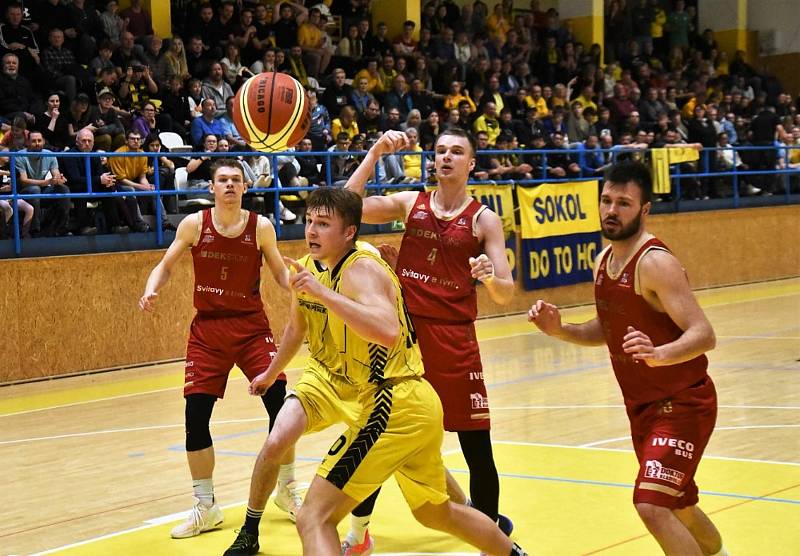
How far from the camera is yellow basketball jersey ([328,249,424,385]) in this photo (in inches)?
195

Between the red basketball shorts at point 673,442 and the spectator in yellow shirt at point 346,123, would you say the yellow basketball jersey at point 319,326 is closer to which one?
the red basketball shorts at point 673,442

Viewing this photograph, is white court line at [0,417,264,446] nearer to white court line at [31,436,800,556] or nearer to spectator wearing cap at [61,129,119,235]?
white court line at [31,436,800,556]

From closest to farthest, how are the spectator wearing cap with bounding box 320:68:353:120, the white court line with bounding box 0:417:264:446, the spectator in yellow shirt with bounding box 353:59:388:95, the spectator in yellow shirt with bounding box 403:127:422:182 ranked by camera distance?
the white court line with bounding box 0:417:264:446, the spectator in yellow shirt with bounding box 403:127:422:182, the spectator wearing cap with bounding box 320:68:353:120, the spectator in yellow shirt with bounding box 353:59:388:95

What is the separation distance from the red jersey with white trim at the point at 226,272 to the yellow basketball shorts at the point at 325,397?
1593mm

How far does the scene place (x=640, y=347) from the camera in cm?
439

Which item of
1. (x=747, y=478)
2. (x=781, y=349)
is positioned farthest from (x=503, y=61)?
(x=747, y=478)

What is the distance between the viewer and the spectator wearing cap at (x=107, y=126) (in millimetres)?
13609

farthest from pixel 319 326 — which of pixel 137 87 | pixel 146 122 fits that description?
pixel 137 87

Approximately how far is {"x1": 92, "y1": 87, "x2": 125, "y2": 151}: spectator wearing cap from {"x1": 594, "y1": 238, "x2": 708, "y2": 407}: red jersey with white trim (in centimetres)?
980

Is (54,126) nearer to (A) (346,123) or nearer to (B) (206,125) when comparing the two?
(B) (206,125)

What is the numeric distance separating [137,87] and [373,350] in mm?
10863

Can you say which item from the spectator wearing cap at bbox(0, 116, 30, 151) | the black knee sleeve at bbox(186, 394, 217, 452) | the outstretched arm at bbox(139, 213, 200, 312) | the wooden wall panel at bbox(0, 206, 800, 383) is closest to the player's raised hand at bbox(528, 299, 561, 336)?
the black knee sleeve at bbox(186, 394, 217, 452)

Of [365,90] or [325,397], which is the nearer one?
[325,397]

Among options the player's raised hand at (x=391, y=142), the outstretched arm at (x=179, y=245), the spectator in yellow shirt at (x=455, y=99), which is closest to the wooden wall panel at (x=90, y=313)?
the spectator in yellow shirt at (x=455, y=99)
